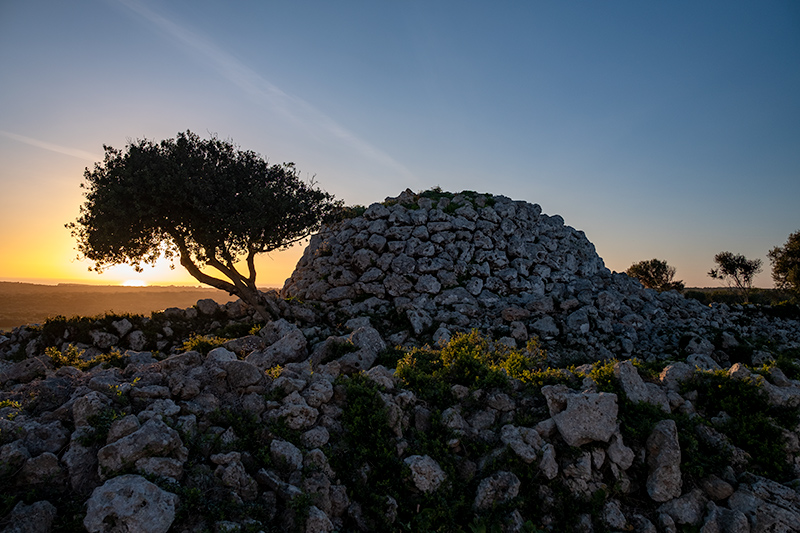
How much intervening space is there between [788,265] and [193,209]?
48.5m

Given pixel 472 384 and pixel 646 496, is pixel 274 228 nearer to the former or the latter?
pixel 472 384

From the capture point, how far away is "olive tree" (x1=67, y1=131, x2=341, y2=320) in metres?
16.6

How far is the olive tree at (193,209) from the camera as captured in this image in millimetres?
16578

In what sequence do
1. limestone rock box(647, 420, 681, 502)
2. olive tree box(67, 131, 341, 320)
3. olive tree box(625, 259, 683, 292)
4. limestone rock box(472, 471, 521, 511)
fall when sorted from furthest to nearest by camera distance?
olive tree box(625, 259, 683, 292), olive tree box(67, 131, 341, 320), limestone rock box(647, 420, 681, 502), limestone rock box(472, 471, 521, 511)

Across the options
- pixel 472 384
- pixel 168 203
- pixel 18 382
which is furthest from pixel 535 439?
pixel 168 203

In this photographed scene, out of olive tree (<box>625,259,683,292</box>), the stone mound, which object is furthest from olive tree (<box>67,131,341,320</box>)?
olive tree (<box>625,259,683,292</box>)

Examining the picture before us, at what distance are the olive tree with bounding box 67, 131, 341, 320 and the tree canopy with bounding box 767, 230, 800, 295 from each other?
42266 millimetres

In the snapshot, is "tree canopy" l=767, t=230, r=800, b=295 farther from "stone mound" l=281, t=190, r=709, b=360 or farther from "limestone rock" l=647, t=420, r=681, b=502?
"limestone rock" l=647, t=420, r=681, b=502

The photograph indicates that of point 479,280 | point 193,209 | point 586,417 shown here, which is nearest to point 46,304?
point 193,209

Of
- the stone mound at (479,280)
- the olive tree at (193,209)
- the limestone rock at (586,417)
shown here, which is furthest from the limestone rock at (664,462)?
the olive tree at (193,209)

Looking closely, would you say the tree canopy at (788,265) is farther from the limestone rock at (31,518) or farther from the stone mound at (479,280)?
the limestone rock at (31,518)

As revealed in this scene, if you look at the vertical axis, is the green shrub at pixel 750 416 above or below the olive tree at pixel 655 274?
below

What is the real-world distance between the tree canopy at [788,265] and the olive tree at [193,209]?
42.3 m

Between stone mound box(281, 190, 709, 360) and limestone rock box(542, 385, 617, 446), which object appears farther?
stone mound box(281, 190, 709, 360)
